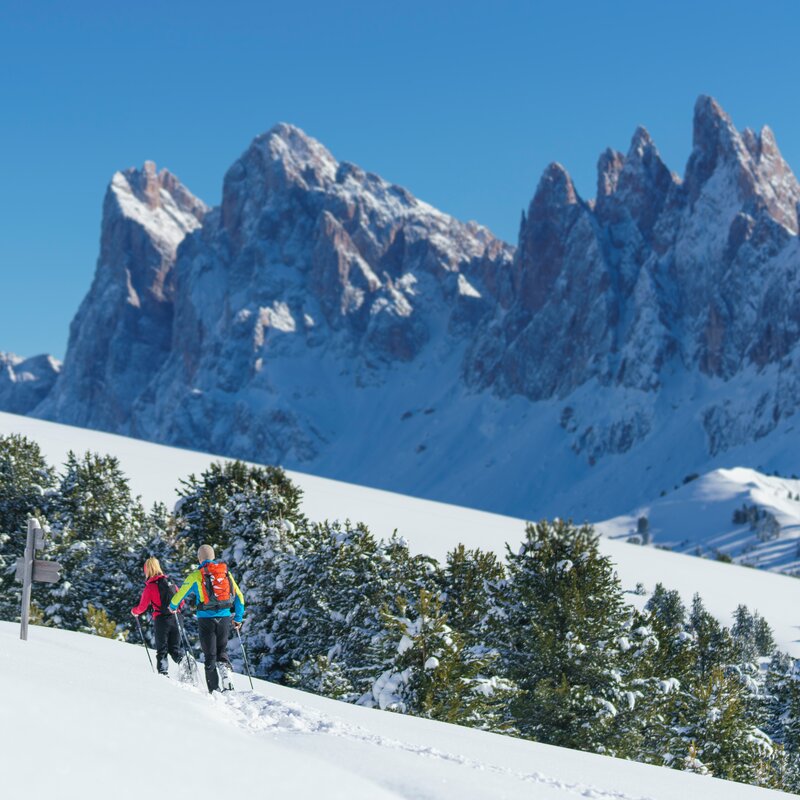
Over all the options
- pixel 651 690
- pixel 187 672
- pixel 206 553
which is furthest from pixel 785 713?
pixel 206 553

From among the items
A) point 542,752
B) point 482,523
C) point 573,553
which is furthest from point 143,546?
point 482,523

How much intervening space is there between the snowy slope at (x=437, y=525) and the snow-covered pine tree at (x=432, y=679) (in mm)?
37845

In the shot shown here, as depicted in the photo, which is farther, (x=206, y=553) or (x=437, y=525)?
(x=437, y=525)

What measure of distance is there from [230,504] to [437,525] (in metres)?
35.3

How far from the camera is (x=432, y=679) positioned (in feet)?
79.4

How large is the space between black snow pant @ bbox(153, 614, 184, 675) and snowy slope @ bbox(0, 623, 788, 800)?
0.69 meters

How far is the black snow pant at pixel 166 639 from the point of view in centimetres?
1875

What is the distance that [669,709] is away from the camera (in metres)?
30.8

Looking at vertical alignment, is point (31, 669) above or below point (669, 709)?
above

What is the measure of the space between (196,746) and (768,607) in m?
68.1

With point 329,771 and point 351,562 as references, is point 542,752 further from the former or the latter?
point 351,562

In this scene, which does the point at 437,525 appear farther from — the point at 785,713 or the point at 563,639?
the point at 563,639

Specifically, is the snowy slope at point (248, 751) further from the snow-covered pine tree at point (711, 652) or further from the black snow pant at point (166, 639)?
the snow-covered pine tree at point (711, 652)

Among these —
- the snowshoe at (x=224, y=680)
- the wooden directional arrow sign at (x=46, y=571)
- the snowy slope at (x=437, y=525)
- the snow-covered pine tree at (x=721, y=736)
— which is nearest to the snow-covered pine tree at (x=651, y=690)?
the snow-covered pine tree at (x=721, y=736)
